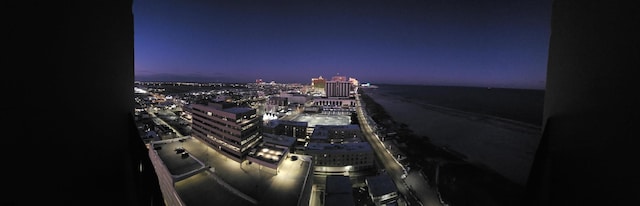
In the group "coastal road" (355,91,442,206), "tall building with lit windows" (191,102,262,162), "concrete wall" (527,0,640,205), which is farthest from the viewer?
→ "tall building with lit windows" (191,102,262,162)

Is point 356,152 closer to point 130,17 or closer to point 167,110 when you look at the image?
point 130,17

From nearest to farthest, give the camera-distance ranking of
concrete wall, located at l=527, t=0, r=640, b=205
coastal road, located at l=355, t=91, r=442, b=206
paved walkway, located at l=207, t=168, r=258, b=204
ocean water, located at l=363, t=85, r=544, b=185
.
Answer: concrete wall, located at l=527, t=0, r=640, b=205 → paved walkway, located at l=207, t=168, r=258, b=204 → coastal road, located at l=355, t=91, r=442, b=206 → ocean water, located at l=363, t=85, r=544, b=185

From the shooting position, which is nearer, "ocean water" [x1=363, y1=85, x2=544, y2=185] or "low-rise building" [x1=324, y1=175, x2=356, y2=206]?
"low-rise building" [x1=324, y1=175, x2=356, y2=206]

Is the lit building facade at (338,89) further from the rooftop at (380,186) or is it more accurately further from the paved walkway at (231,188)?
the paved walkway at (231,188)

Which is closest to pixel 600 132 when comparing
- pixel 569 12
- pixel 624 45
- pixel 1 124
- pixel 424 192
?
pixel 624 45

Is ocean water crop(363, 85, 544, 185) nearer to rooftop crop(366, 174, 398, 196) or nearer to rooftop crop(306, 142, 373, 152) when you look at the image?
rooftop crop(306, 142, 373, 152)

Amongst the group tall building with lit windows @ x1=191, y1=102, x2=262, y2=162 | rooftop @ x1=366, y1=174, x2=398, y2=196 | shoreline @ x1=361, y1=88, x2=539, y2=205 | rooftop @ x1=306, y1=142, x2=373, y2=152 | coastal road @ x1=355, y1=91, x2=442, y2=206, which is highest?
tall building with lit windows @ x1=191, y1=102, x2=262, y2=162

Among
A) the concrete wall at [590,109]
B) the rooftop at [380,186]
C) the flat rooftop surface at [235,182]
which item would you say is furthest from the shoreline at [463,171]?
the concrete wall at [590,109]

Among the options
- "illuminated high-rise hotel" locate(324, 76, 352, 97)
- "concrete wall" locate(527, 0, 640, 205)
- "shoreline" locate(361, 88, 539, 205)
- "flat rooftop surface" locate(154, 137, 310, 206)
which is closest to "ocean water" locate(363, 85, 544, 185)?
"shoreline" locate(361, 88, 539, 205)

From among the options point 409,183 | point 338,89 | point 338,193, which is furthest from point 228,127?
point 338,89
